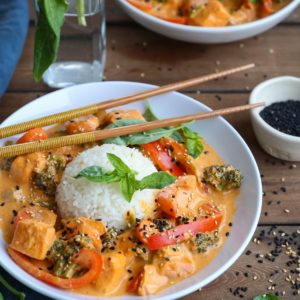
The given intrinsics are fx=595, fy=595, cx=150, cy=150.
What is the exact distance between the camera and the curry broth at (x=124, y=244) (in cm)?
217

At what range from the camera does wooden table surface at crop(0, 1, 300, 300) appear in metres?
2.49

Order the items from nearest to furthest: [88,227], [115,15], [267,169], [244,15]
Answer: [88,227], [267,169], [244,15], [115,15]

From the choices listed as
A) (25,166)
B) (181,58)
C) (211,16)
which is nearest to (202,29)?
(211,16)

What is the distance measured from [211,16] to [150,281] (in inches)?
68.4

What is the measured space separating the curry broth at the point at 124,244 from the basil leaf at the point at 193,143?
56mm

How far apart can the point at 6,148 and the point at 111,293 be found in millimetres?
779

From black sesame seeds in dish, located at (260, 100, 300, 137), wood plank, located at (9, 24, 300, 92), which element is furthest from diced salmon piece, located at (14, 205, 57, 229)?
black sesame seeds in dish, located at (260, 100, 300, 137)

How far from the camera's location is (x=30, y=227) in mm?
2189

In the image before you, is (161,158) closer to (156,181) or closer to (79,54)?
(156,181)

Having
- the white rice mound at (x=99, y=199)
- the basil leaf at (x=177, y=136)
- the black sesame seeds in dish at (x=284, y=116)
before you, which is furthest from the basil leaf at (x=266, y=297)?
the black sesame seeds in dish at (x=284, y=116)

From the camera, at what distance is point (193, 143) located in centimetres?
271

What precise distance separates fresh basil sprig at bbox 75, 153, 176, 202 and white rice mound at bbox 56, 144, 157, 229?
138mm

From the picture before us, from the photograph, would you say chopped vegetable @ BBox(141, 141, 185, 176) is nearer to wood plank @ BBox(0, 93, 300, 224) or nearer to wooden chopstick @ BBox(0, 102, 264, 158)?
wooden chopstick @ BBox(0, 102, 264, 158)

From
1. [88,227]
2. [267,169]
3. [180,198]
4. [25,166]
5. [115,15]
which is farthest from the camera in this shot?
[115,15]
